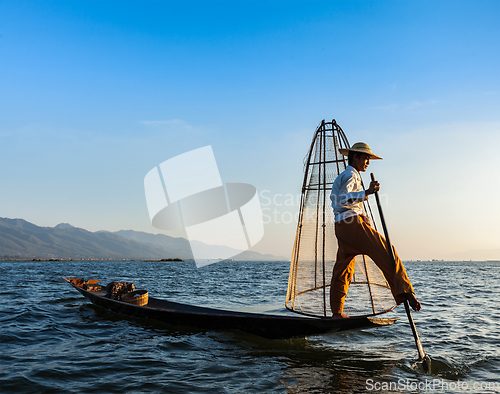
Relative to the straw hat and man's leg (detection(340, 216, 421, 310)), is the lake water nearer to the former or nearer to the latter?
man's leg (detection(340, 216, 421, 310))

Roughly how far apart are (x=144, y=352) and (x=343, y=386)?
3782mm

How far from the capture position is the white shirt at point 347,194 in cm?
518

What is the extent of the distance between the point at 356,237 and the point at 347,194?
690 millimetres

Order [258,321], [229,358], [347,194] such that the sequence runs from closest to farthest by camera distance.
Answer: [347,194], [229,358], [258,321]

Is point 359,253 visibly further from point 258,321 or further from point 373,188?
point 258,321

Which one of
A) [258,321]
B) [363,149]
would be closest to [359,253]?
[363,149]

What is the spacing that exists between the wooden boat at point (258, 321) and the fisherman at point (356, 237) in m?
0.31

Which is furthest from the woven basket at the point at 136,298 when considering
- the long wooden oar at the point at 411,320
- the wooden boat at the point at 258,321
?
the long wooden oar at the point at 411,320

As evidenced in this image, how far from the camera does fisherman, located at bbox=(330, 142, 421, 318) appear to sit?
15.9ft

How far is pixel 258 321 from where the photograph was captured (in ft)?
21.4

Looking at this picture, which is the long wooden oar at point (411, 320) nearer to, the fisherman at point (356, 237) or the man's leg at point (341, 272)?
the fisherman at point (356, 237)

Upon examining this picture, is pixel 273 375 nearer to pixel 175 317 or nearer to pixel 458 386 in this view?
pixel 458 386

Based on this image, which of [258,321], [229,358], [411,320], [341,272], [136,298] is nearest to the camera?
[411,320]

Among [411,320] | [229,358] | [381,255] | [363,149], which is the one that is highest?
[363,149]
